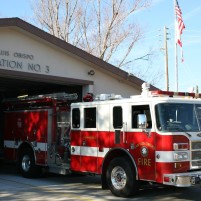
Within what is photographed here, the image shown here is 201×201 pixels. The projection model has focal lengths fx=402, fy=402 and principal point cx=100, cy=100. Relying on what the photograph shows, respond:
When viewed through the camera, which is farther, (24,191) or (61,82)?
(61,82)

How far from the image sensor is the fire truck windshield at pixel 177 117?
8984mm

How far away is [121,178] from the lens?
9703 millimetres

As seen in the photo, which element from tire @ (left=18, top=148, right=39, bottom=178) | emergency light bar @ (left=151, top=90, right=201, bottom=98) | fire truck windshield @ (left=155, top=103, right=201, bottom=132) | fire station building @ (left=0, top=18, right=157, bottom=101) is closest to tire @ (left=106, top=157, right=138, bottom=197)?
fire truck windshield @ (left=155, top=103, right=201, bottom=132)

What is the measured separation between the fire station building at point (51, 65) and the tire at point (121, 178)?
5675 mm

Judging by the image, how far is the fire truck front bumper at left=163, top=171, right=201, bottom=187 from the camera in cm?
846

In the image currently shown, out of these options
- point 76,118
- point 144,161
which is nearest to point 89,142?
point 76,118

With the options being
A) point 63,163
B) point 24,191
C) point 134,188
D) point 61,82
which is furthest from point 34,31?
point 134,188

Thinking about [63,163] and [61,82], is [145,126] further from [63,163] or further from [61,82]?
[61,82]

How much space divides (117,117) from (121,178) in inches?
59.6

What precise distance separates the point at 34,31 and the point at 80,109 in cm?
434

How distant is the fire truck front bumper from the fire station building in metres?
7.29

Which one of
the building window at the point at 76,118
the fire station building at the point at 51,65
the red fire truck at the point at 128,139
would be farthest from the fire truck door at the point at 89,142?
the fire station building at the point at 51,65

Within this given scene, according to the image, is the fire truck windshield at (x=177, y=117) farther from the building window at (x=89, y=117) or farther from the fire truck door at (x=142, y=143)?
the building window at (x=89, y=117)

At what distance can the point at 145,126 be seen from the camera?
9188 millimetres
